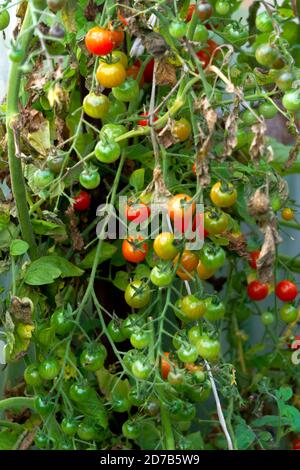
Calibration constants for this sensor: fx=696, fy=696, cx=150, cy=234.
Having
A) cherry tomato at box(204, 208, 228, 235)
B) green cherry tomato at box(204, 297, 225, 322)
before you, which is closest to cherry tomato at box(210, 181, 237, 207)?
cherry tomato at box(204, 208, 228, 235)

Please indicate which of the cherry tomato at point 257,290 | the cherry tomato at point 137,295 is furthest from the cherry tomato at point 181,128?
the cherry tomato at point 257,290

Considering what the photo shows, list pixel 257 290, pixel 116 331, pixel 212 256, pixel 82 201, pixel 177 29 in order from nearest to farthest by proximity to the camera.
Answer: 1. pixel 177 29
2. pixel 212 256
3. pixel 116 331
4. pixel 82 201
5. pixel 257 290

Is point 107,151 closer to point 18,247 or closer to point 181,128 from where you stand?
point 181,128

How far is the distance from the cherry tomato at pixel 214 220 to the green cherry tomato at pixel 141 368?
17 centimetres

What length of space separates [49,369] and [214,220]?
29 centimetres

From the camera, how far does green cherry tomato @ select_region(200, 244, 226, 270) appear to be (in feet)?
2.64

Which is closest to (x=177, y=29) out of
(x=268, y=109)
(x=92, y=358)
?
(x=268, y=109)

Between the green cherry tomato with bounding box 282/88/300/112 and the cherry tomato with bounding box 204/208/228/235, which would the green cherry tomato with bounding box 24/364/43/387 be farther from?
the green cherry tomato with bounding box 282/88/300/112

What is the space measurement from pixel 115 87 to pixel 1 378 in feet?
1.92

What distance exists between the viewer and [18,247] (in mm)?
924

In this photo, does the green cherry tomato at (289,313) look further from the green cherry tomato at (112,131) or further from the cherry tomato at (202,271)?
the green cherry tomato at (112,131)

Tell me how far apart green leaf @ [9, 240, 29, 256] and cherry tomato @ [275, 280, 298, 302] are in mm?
423

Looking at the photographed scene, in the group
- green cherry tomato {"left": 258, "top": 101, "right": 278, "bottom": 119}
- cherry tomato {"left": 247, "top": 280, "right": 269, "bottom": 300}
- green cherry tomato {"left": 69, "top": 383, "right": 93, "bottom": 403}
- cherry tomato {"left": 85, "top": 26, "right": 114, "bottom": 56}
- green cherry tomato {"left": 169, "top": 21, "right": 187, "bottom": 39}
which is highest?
green cherry tomato {"left": 169, "top": 21, "right": 187, "bottom": 39}
